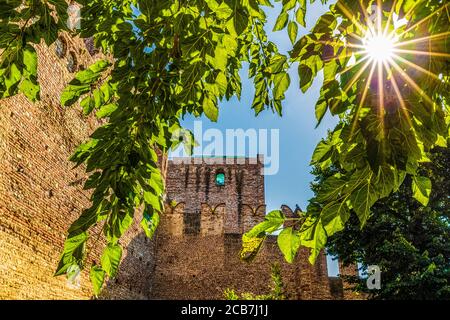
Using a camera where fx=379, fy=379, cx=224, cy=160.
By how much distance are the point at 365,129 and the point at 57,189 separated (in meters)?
9.09

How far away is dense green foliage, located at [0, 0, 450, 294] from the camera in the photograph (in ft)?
4.00

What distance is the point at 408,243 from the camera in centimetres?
1023

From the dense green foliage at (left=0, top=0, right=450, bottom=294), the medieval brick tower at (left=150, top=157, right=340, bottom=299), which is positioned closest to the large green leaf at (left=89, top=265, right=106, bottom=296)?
the dense green foliage at (left=0, top=0, right=450, bottom=294)

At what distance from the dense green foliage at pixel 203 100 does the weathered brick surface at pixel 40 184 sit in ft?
20.8

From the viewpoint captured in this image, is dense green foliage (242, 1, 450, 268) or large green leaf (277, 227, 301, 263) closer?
dense green foliage (242, 1, 450, 268)

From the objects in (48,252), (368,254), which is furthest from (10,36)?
(368,254)

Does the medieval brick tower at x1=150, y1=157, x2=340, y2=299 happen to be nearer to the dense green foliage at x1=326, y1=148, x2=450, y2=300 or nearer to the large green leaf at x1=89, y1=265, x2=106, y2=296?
the dense green foliage at x1=326, y1=148, x2=450, y2=300

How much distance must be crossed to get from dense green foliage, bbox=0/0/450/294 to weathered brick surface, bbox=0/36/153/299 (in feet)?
20.8

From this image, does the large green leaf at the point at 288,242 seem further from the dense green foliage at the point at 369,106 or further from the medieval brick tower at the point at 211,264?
the medieval brick tower at the point at 211,264

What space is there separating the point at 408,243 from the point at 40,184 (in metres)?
9.37

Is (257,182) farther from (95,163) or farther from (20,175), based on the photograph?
(95,163)

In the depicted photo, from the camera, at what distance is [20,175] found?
7691 mm

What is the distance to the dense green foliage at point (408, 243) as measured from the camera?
9.80 meters
